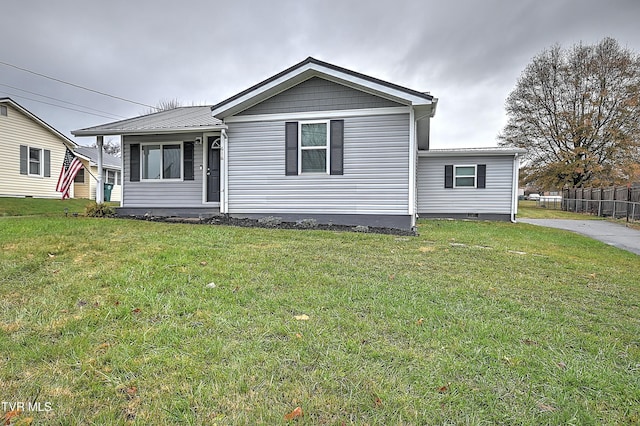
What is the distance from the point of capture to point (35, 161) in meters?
18.6

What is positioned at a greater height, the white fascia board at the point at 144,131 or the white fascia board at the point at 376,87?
the white fascia board at the point at 376,87

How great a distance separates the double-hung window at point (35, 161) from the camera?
60.3 ft

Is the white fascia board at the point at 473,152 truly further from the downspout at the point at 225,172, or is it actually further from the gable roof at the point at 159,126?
the gable roof at the point at 159,126

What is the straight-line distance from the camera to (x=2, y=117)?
16.8m

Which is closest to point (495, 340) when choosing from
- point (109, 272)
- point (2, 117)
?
point (109, 272)

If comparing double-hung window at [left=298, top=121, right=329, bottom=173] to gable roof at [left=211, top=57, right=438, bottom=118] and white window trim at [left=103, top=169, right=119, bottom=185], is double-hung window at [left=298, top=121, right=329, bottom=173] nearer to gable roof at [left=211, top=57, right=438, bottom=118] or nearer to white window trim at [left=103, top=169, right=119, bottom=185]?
gable roof at [left=211, top=57, right=438, bottom=118]

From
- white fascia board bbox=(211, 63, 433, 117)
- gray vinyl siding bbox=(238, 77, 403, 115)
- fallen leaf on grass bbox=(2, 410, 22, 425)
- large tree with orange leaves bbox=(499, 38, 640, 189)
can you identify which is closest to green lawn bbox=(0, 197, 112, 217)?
white fascia board bbox=(211, 63, 433, 117)

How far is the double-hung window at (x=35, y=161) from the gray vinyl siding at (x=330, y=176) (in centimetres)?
1496

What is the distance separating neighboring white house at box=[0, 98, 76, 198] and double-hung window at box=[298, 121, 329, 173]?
1637cm

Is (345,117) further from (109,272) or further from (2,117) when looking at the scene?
(2,117)

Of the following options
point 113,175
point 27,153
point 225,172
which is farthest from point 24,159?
point 225,172

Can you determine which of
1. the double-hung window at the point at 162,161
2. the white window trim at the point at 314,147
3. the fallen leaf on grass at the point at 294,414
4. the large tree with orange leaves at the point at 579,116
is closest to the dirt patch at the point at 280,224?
the white window trim at the point at 314,147

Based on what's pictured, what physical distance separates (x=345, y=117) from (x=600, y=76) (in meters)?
27.3

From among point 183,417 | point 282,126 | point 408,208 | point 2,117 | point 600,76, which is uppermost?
point 600,76
